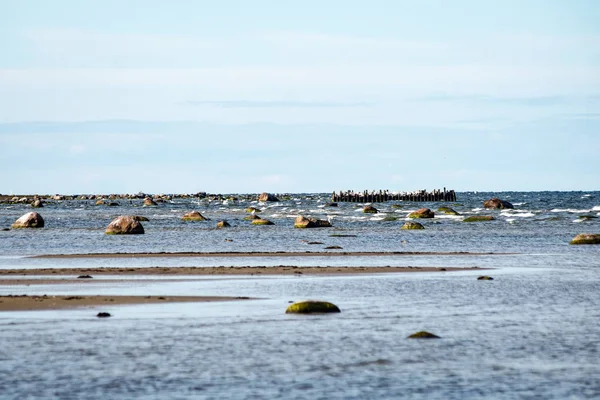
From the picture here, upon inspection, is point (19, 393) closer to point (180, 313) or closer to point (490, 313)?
point (180, 313)

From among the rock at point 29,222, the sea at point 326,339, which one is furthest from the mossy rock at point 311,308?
the rock at point 29,222

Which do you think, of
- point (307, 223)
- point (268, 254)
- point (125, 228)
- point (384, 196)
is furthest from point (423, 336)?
point (384, 196)

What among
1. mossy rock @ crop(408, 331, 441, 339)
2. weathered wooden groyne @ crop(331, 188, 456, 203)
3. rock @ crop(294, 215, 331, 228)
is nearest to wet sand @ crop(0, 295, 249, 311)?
mossy rock @ crop(408, 331, 441, 339)

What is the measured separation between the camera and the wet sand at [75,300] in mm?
24000

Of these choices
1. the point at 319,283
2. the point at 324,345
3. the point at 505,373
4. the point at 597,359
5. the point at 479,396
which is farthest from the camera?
the point at 319,283

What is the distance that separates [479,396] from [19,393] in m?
6.34

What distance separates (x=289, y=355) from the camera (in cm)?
1705

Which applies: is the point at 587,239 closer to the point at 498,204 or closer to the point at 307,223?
the point at 307,223

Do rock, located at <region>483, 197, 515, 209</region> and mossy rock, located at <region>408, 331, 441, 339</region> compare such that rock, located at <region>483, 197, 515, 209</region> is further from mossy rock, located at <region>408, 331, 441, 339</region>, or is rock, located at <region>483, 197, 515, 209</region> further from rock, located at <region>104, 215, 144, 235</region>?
mossy rock, located at <region>408, 331, 441, 339</region>

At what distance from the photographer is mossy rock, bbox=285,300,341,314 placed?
22703 millimetres

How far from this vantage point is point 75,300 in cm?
2539

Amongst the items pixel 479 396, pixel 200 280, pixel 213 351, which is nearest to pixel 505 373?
pixel 479 396

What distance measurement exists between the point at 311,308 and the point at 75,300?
6489 mm

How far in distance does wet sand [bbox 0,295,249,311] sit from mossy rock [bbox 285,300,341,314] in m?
3.43
